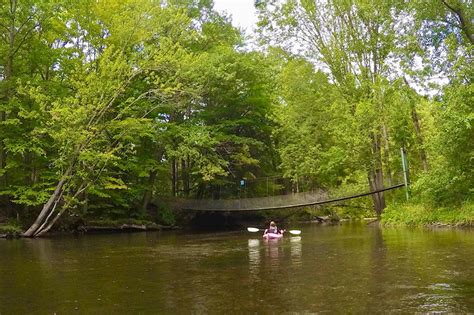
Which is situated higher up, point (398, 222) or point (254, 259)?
point (398, 222)

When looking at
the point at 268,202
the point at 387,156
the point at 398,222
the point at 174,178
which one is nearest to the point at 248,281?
the point at 398,222

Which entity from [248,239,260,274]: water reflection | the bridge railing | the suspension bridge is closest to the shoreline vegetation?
the suspension bridge

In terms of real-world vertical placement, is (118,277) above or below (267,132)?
below

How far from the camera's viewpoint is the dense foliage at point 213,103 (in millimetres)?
19812

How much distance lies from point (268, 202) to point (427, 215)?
26.3 ft

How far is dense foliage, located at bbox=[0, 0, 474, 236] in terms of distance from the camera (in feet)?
65.0

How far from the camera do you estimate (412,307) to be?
5.74 meters

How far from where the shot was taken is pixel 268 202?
25.4 metres

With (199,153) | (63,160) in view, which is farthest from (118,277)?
(199,153)

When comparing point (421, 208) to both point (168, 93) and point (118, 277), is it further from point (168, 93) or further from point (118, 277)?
point (118, 277)

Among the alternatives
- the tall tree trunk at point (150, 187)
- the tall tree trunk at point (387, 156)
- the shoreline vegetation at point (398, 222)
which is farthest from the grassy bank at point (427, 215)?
the tall tree trunk at point (150, 187)

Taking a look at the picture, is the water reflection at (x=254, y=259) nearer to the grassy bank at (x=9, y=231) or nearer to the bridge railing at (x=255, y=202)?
the bridge railing at (x=255, y=202)

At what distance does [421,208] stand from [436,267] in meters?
13.3

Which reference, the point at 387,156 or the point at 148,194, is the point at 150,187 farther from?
the point at 387,156
